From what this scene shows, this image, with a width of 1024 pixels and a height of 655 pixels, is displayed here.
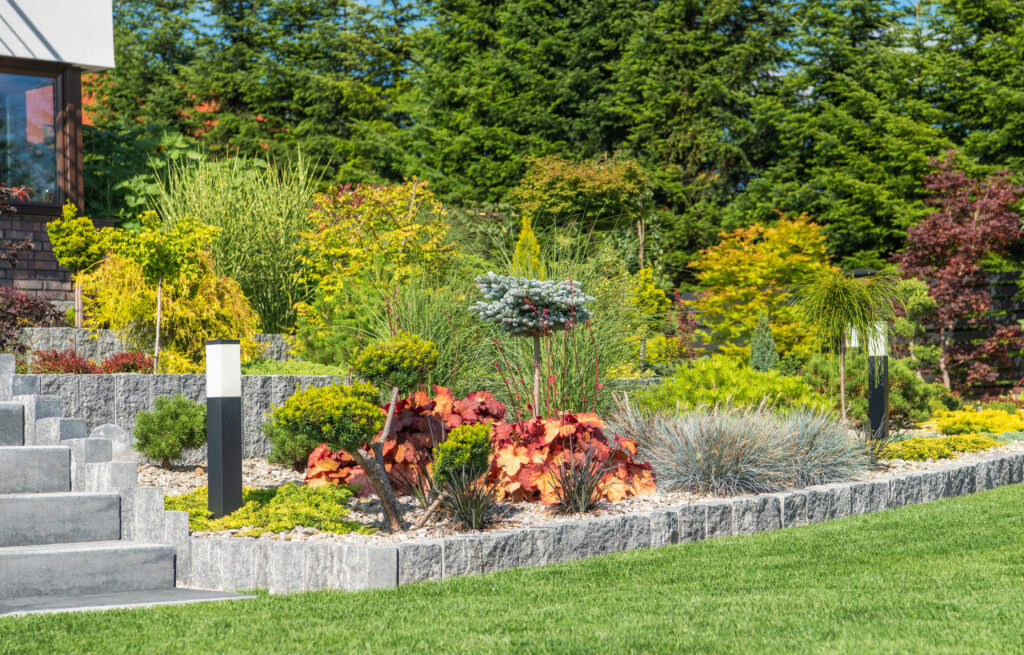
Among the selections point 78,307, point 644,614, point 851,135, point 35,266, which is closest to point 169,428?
point 78,307

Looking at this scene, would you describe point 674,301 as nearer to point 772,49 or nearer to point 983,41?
point 772,49

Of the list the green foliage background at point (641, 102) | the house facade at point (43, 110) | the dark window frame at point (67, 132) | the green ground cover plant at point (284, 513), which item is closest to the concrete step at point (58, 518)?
the green ground cover plant at point (284, 513)

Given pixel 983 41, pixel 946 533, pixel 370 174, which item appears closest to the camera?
pixel 946 533

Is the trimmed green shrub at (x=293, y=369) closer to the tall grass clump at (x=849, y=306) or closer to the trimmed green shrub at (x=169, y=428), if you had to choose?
the trimmed green shrub at (x=169, y=428)

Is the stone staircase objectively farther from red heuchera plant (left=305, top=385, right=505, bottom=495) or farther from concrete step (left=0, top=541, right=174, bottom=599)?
red heuchera plant (left=305, top=385, right=505, bottom=495)

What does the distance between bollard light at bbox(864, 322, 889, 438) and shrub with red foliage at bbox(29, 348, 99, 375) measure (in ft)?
17.1

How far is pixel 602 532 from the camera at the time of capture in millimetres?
4309

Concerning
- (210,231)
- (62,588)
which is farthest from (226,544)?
(210,231)

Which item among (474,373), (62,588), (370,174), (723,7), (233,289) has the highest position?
(723,7)

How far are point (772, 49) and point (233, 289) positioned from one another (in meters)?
10.6

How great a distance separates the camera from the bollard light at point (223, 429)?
4.35 metres

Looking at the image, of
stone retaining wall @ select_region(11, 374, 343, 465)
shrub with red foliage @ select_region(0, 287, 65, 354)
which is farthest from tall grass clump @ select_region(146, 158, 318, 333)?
stone retaining wall @ select_region(11, 374, 343, 465)

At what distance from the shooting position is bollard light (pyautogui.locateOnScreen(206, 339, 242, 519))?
4.35 metres

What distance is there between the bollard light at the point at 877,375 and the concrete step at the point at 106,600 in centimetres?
484
